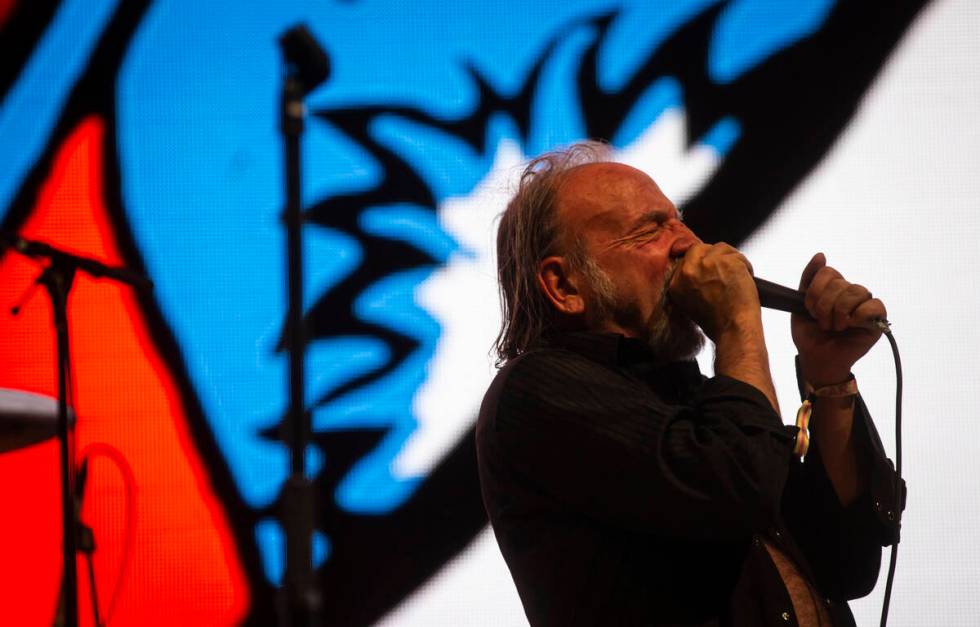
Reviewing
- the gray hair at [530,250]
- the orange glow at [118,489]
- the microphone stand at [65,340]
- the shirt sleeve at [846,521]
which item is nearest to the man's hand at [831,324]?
the shirt sleeve at [846,521]

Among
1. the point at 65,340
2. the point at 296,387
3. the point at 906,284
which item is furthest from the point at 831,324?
the point at 65,340

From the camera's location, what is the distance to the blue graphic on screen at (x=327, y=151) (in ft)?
7.39

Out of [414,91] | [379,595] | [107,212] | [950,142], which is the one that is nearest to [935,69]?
[950,142]

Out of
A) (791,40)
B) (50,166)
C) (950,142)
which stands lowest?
(50,166)

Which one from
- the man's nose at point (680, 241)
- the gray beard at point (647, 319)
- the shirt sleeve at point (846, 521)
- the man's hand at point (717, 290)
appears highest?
the man's nose at point (680, 241)

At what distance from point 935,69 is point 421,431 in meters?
1.50

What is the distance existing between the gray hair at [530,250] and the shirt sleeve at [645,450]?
0.25 metres

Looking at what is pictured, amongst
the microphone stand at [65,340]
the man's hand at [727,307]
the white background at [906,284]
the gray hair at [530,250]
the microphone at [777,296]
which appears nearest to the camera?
the man's hand at [727,307]

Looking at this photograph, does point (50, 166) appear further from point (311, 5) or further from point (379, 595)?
point (379, 595)

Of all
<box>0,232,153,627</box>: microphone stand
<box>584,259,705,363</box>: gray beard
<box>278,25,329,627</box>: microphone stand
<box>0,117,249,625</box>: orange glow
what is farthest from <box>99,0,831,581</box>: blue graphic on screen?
<box>278,25,329,627</box>: microphone stand

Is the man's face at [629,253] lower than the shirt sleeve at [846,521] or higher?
higher

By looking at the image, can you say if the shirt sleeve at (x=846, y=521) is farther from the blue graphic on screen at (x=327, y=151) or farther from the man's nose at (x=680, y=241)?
the blue graphic on screen at (x=327, y=151)

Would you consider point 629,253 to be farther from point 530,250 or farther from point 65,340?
point 65,340

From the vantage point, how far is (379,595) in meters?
2.21
